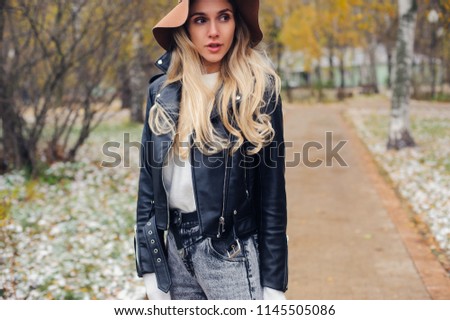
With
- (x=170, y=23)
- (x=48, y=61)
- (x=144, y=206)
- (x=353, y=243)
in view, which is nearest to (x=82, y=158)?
(x=48, y=61)

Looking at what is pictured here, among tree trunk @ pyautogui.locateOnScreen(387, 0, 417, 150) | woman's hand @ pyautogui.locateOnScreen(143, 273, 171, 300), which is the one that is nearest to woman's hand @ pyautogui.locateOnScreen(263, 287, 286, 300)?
woman's hand @ pyautogui.locateOnScreen(143, 273, 171, 300)

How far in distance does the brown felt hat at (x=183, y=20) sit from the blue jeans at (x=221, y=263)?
0.84 metres

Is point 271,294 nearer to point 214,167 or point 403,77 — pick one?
Answer: point 214,167

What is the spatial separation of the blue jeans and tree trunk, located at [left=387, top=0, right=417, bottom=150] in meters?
11.4

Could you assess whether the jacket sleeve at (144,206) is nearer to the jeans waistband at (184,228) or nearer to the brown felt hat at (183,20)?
the jeans waistband at (184,228)

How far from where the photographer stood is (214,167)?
2.24 m

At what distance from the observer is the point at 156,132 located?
2355 millimetres

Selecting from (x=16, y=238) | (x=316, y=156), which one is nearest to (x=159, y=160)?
(x=16, y=238)

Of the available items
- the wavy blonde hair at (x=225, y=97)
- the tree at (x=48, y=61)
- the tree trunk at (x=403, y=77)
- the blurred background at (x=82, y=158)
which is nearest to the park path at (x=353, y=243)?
the blurred background at (x=82, y=158)

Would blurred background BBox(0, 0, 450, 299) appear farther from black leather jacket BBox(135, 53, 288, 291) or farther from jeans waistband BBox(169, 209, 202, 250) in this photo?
Result: jeans waistband BBox(169, 209, 202, 250)

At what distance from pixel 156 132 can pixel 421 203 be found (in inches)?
260

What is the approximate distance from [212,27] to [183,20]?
0.13 metres

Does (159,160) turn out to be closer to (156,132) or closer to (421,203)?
(156,132)
